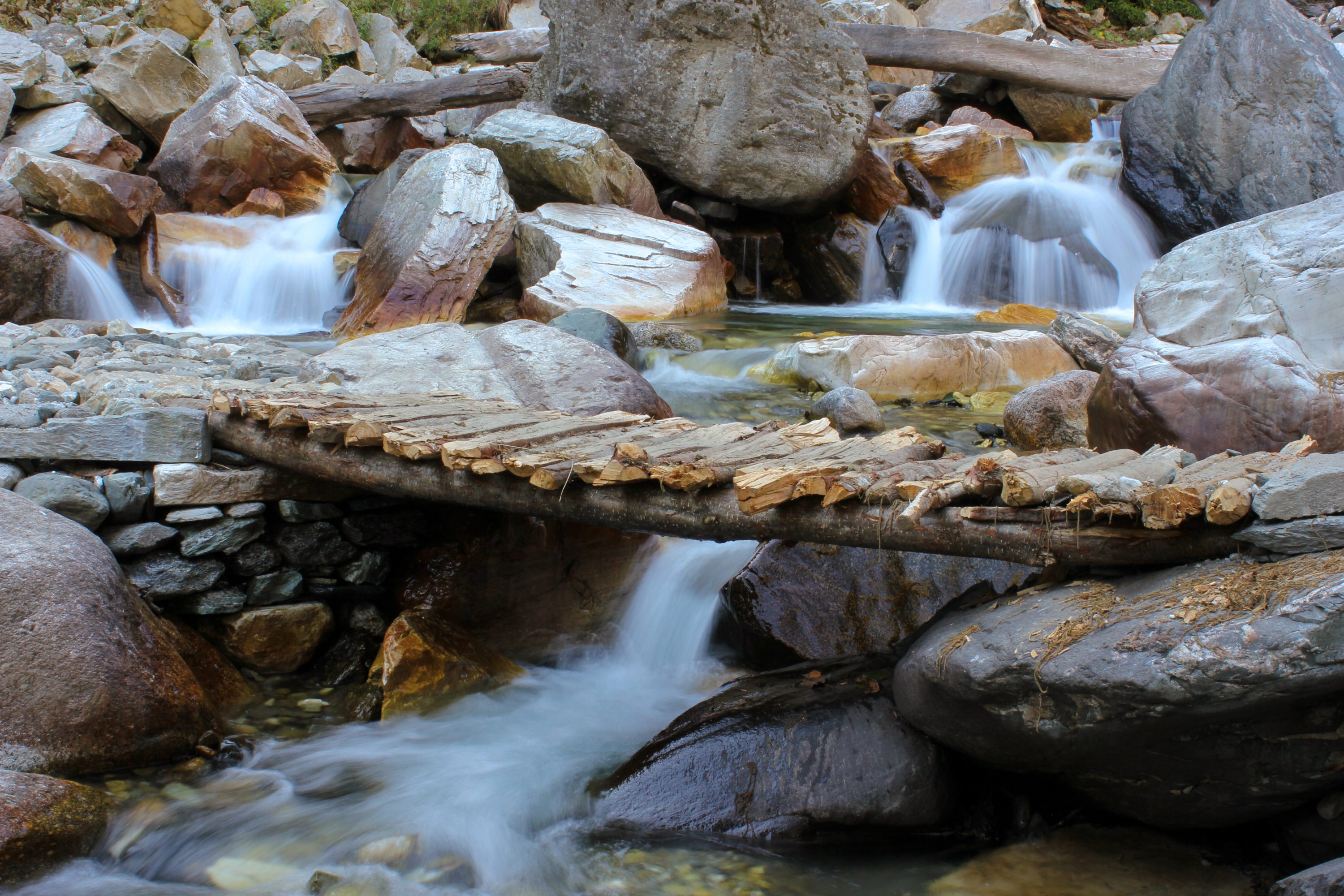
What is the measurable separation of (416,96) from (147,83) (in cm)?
369

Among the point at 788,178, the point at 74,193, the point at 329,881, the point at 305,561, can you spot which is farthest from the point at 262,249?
the point at 329,881

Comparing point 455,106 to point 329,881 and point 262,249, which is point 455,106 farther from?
point 329,881

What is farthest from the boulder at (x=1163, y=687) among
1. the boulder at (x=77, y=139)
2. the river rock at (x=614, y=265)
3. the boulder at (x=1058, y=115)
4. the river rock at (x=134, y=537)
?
the boulder at (x=1058, y=115)

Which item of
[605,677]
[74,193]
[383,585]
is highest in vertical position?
Result: [74,193]

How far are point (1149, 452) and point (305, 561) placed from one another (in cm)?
346

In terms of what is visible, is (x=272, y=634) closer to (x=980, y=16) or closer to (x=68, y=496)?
(x=68, y=496)

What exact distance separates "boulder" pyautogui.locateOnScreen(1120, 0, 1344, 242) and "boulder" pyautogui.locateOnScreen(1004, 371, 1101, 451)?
5.92 m

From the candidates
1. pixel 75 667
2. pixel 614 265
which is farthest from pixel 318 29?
pixel 75 667

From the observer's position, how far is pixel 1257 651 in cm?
202

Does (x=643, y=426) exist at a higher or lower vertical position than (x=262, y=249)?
higher

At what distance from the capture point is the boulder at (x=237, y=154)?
1137cm

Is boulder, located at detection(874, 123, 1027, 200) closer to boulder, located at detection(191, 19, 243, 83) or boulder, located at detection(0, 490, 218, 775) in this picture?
boulder, located at detection(191, 19, 243, 83)

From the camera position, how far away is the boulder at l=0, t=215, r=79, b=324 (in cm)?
823

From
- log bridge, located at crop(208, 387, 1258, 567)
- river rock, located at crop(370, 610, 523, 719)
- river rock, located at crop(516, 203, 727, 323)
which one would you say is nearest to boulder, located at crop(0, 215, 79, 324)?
river rock, located at crop(516, 203, 727, 323)
